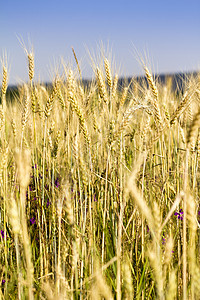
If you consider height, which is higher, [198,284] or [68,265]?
[198,284]

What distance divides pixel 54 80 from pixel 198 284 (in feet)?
5.57

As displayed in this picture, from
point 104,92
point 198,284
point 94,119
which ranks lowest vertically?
point 198,284

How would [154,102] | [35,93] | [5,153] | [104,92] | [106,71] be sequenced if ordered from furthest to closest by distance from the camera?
[35,93] < [106,71] < [104,92] < [154,102] < [5,153]

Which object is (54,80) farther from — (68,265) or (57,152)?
(68,265)

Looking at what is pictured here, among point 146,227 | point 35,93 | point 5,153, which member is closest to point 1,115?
point 35,93

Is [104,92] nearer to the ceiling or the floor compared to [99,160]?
nearer to the ceiling

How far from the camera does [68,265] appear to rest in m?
1.69

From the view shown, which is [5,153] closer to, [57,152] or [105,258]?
[57,152]

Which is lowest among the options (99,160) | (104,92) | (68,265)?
(68,265)

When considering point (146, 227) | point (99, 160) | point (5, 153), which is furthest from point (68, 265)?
point (99, 160)

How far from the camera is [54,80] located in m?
2.15

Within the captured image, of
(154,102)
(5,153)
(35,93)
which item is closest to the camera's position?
(5,153)

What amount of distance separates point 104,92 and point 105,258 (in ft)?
3.67

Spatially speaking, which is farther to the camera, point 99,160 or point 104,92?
point 99,160
